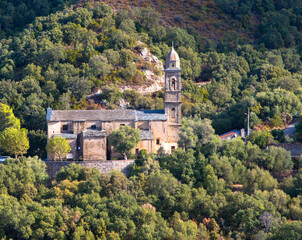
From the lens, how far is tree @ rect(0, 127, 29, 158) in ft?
239

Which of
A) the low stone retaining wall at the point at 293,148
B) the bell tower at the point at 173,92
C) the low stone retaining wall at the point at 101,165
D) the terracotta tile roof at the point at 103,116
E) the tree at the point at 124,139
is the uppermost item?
the bell tower at the point at 173,92

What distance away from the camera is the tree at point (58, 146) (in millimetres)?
70644

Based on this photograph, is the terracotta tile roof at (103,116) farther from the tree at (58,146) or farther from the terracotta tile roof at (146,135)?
the tree at (58,146)

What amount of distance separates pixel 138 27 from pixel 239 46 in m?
19.7

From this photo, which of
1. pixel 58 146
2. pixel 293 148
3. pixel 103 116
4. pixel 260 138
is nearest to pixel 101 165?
pixel 58 146

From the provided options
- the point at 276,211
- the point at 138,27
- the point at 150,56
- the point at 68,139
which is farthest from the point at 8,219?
the point at 138,27

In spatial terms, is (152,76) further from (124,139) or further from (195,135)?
(124,139)

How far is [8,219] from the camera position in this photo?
6303 centimetres

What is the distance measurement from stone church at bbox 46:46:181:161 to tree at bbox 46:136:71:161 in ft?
3.71

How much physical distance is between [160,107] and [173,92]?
56.7 feet

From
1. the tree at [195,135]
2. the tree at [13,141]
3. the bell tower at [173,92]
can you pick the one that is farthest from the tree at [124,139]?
the tree at [13,141]

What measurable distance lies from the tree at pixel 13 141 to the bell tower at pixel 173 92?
15786 millimetres

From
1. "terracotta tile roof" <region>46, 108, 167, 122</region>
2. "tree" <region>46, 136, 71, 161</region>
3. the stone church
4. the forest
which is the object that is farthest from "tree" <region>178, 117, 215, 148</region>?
"tree" <region>46, 136, 71, 161</region>

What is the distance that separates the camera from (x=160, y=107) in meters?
93.3
